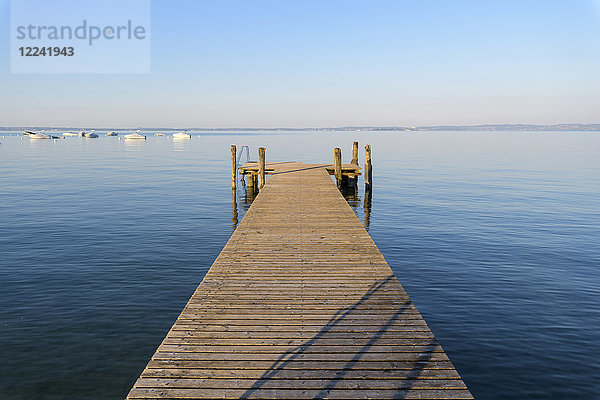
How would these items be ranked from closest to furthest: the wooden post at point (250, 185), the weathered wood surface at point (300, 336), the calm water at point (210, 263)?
the weathered wood surface at point (300, 336), the calm water at point (210, 263), the wooden post at point (250, 185)

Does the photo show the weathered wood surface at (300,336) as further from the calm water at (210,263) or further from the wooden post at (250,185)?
the wooden post at (250,185)

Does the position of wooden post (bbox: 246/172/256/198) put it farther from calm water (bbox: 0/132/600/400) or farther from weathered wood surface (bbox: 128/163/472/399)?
weathered wood surface (bbox: 128/163/472/399)

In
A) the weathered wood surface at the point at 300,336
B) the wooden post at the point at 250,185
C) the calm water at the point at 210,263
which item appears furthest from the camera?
the wooden post at the point at 250,185

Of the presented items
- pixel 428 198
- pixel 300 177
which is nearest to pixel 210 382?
pixel 300 177

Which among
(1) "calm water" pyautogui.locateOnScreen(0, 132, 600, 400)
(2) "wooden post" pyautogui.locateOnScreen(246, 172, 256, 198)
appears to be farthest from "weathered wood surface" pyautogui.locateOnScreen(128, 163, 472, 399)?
(2) "wooden post" pyautogui.locateOnScreen(246, 172, 256, 198)

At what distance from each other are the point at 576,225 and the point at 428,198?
9.14 m

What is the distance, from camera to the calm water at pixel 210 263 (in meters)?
8.15

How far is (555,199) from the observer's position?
91.4 ft

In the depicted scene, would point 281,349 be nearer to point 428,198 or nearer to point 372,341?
point 372,341

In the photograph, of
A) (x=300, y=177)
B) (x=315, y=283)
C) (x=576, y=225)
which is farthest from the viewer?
(x=300, y=177)

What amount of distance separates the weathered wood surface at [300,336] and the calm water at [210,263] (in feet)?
6.59

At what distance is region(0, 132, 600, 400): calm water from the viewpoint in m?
8.15

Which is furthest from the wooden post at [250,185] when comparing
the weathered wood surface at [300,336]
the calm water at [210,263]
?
the weathered wood surface at [300,336]

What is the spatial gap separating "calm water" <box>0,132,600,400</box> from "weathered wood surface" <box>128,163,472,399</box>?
2.01 meters
